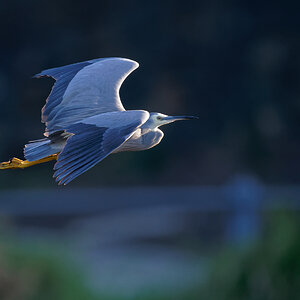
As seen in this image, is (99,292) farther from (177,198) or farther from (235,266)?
(177,198)

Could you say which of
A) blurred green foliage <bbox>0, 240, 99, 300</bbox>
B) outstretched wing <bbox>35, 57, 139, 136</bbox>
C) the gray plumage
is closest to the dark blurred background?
blurred green foliage <bbox>0, 240, 99, 300</bbox>

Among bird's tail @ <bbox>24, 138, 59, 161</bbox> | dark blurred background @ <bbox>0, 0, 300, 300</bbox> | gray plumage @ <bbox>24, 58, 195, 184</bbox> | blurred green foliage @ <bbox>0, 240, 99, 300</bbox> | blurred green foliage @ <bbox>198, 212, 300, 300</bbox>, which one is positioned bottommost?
dark blurred background @ <bbox>0, 0, 300, 300</bbox>

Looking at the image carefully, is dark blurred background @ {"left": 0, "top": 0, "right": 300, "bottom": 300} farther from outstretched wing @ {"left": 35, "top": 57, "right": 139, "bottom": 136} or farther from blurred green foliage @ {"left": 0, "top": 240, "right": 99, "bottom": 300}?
outstretched wing @ {"left": 35, "top": 57, "right": 139, "bottom": 136}

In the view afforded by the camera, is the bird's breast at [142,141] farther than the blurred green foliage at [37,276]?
No

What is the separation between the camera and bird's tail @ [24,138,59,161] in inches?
204

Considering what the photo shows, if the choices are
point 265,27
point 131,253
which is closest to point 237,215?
point 131,253

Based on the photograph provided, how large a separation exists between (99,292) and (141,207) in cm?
553

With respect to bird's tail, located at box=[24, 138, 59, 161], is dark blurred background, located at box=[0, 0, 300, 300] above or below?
below

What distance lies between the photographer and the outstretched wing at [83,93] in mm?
5332

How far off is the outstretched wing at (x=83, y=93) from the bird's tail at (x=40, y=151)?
0.29 ft

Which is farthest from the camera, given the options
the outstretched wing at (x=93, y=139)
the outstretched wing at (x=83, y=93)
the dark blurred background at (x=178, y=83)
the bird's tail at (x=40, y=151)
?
the dark blurred background at (x=178, y=83)

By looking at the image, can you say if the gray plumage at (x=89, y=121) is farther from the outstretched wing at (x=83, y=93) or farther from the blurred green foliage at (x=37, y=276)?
the blurred green foliage at (x=37, y=276)

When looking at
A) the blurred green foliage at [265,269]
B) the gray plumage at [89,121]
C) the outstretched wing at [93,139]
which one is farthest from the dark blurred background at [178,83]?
the outstretched wing at [93,139]

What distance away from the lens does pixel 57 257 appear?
759 cm
